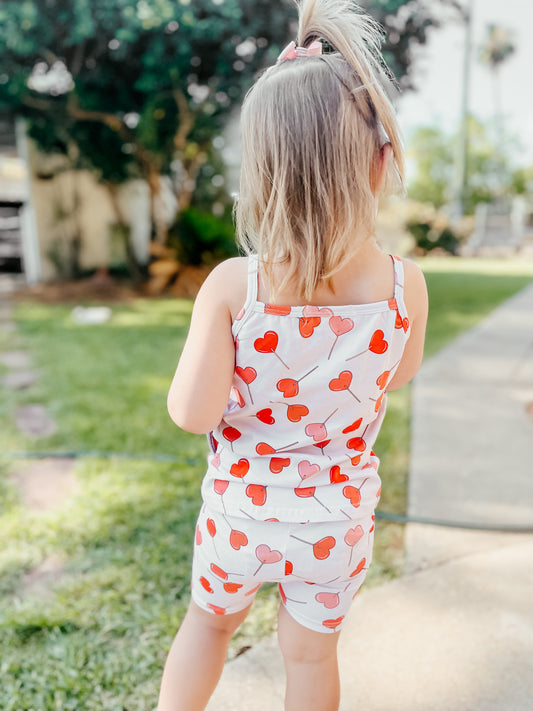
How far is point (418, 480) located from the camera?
8.12 ft

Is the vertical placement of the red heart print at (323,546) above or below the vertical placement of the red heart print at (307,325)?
below

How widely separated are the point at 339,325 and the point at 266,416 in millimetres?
197

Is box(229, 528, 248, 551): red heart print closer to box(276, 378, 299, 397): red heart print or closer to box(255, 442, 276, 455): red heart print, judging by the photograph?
box(255, 442, 276, 455): red heart print

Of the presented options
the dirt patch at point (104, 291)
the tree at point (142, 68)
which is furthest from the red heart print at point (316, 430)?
the dirt patch at point (104, 291)

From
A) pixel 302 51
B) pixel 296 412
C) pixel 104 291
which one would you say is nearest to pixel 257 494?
pixel 296 412

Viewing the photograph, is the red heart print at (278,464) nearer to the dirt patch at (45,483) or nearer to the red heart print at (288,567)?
the red heart print at (288,567)

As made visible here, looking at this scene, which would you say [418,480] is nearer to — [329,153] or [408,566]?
[408,566]

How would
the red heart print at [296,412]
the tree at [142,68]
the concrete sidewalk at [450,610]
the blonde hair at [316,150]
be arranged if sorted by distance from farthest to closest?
the tree at [142,68]
the concrete sidewalk at [450,610]
the red heart print at [296,412]
the blonde hair at [316,150]

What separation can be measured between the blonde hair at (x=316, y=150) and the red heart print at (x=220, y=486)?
36 centimetres

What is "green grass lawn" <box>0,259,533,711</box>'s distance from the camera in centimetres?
149

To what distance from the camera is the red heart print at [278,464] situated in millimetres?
1017

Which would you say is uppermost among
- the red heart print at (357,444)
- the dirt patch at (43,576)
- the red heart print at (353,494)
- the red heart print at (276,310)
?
the red heart print at (276,310)

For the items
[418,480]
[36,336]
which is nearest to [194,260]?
[36,336]

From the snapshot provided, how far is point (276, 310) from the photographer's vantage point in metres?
0.91
